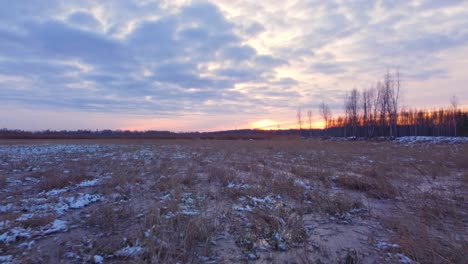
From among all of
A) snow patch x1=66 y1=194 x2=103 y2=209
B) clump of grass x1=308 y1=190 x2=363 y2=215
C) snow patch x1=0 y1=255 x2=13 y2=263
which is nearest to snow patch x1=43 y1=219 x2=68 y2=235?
snow patch x1=0 y1=255 x2=13 y2=263

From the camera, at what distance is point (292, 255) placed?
3281 millimetres

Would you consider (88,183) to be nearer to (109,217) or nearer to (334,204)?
(109,217)

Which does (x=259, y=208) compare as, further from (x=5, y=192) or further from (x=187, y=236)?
(x=5, y=192)

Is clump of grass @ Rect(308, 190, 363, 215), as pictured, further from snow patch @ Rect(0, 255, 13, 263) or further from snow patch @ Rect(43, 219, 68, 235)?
snow patch @ Rect(0, 255, 13, 263)

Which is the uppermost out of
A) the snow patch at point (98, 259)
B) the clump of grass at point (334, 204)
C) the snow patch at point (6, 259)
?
the snow patch at point (6, 259)

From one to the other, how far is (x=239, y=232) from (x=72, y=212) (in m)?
3.80

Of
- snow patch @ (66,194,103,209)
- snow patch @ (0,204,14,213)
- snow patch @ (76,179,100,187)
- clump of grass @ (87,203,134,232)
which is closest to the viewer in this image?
clump of grass @ (87,203,134,232)

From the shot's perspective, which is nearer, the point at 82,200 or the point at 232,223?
the point at 232,223

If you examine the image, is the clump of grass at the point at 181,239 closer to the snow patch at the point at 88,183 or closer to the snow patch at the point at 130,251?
the snow patch at the point at 130,251

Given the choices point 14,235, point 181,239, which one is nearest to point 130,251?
point 181,239

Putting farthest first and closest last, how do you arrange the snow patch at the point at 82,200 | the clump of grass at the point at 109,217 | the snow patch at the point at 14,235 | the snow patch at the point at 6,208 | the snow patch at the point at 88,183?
the snow patch at the point at 88,183 < the snow patch at the point at 82,200 < the snow patch at the point at 6,208 < the clump of grass at the point at 109,217 < the snow patch at the point at 14,235

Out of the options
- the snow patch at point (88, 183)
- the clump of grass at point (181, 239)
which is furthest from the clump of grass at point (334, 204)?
the snow patch at point (88, 183)

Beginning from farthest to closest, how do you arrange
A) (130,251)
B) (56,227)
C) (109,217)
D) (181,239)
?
(109,217)
(56,227)
(181,239)
(130,251)

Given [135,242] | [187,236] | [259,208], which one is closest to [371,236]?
[259,208]
